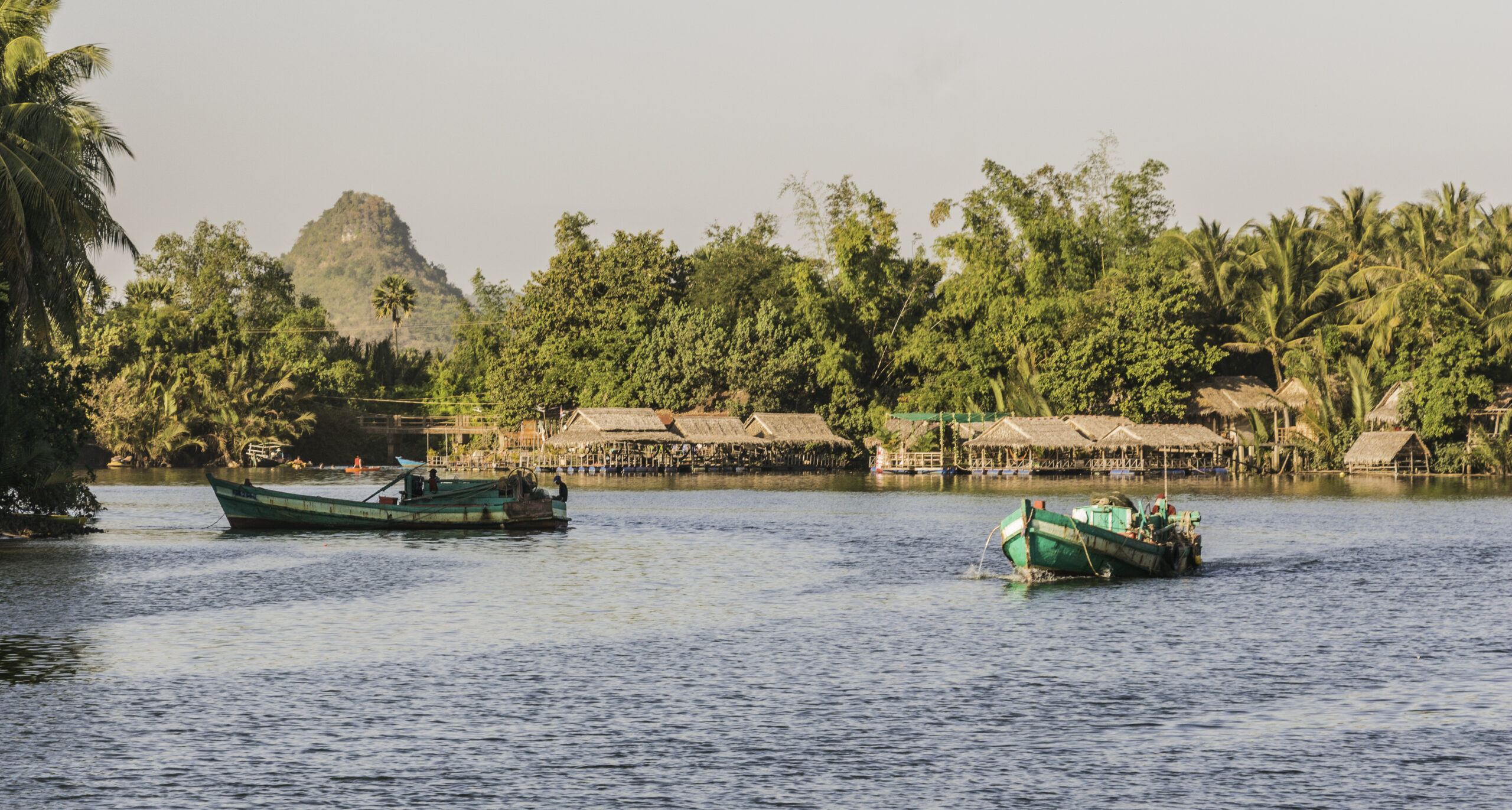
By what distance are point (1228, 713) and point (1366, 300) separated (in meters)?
67.2

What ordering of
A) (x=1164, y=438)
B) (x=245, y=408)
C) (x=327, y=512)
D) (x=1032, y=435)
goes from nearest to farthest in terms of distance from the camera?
1. (x=327, y=512)
2. (x=1032, y=435)
3. (x=1164, y=438)
4. (x=245, y=408)

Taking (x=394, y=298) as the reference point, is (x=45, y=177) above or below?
below

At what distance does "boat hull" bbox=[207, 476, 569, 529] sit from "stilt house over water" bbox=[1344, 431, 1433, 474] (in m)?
51.4

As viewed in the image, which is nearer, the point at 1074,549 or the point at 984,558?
the point at 1074,549

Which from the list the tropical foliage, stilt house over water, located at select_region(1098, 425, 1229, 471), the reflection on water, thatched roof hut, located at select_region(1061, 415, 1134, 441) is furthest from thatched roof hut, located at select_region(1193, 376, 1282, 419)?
the reflection on water

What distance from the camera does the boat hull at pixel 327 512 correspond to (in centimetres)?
3878

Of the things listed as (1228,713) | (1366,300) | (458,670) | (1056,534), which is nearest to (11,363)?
(458,670)

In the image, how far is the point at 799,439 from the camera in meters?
82.0

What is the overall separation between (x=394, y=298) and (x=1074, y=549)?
9822 centimetres

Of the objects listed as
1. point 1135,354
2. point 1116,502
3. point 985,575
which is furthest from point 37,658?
point 1135,354

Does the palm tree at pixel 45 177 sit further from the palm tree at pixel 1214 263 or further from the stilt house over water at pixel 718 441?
the palm tree at pixel 1214 263

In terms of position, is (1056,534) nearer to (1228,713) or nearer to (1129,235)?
(1228,713)

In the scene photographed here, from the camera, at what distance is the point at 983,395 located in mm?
86188

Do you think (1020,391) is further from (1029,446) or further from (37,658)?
(37,658)
